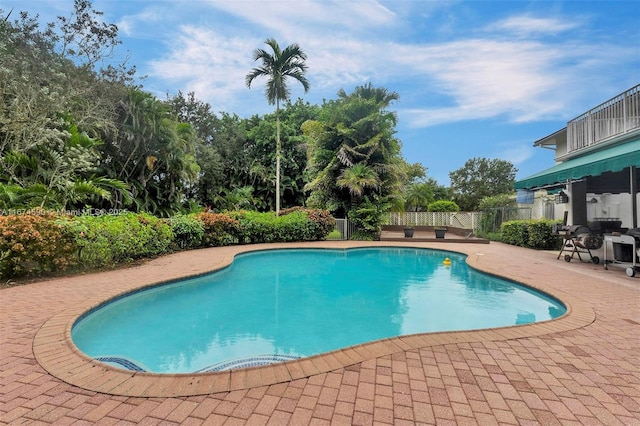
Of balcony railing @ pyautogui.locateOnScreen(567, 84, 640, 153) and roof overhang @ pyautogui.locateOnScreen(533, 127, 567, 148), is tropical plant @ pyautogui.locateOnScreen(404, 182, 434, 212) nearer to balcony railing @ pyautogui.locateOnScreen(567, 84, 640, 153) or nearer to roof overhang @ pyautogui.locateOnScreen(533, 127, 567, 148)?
roof overhang @ pyautogui.locateOnScreen(533, 127, 567, 148)

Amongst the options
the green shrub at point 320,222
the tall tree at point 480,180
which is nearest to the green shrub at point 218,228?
the green shrub at point 320,222

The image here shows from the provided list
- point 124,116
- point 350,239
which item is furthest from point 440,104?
point 124,116

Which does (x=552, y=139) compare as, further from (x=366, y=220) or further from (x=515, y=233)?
(x=366, y=220)

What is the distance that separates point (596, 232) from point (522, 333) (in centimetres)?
755

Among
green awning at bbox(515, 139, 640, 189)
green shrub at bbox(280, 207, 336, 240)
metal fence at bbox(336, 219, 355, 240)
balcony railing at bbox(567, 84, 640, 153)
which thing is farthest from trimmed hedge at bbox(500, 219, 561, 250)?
green shrub at bbox(280, 207, 336, 240)

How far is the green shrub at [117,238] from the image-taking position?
23.5ft

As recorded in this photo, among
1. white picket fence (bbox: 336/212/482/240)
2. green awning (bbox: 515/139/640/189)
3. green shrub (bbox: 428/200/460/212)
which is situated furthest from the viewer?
green shrub (bbox: 428/200/460/212)

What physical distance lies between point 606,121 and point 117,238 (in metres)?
13.6

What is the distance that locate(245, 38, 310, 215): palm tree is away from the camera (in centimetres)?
1688

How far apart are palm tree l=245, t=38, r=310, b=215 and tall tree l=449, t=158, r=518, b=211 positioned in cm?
2316

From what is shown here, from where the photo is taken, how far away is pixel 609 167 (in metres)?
6.69

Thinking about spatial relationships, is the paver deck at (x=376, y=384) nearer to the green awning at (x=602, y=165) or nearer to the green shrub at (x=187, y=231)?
the green awning at (x=602, y=165)

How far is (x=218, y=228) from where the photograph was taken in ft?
42.1

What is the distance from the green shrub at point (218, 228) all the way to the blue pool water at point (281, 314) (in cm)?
397
